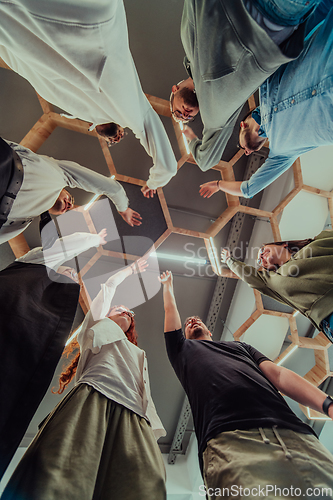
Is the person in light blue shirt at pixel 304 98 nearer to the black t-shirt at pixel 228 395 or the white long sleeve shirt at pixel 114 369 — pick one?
the black t-shirt at pixel 228 395

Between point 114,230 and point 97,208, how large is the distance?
334 mm

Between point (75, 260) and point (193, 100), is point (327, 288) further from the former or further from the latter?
point (75, 260)

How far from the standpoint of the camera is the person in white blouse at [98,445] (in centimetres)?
86

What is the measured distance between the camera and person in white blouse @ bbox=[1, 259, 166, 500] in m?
0.86

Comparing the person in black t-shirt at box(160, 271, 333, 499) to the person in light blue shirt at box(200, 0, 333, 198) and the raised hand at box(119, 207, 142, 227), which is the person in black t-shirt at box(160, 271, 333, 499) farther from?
the raised hand at box(119, 207, 142, 227)

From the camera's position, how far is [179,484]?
3518mm

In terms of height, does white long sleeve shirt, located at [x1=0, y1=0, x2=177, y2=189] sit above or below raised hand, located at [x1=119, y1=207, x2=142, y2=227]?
above

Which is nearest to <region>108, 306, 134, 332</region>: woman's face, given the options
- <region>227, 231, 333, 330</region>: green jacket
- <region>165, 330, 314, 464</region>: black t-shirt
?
<region>165, 330, 314, 464</region>: black t-shirt

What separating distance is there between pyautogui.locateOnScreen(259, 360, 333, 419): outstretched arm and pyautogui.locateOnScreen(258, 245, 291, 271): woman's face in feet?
3.43

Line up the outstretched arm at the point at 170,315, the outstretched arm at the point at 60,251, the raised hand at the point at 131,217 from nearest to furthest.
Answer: the outstretched arm at the point at 60,251 < the outstretched arm at the point at 170,315 < the raised hand at the point at 131,217

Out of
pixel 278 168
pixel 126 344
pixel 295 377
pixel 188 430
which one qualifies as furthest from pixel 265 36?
pixel 188 430

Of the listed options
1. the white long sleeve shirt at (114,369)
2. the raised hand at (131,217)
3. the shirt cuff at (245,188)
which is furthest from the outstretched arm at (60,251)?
the shirt cuff at (245,188)

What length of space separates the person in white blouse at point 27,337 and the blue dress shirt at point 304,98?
4.76 feet

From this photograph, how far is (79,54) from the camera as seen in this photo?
97 cm
